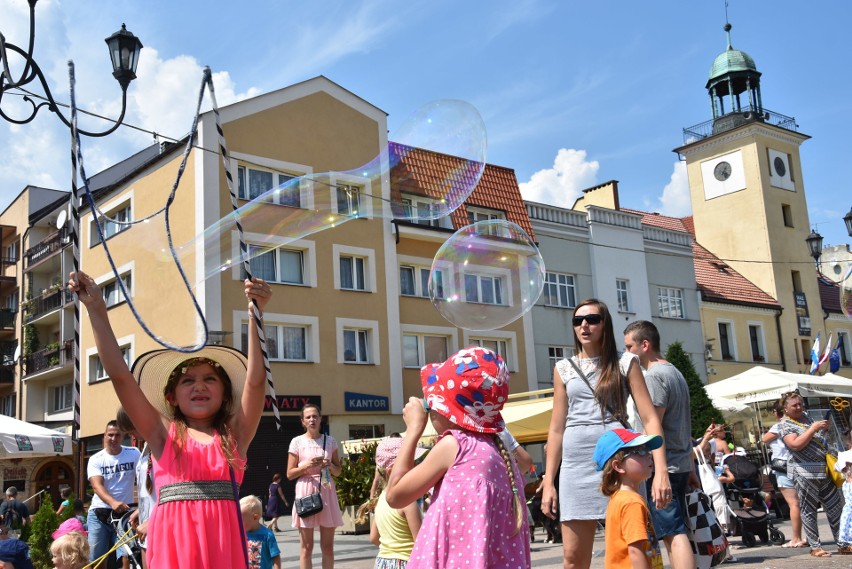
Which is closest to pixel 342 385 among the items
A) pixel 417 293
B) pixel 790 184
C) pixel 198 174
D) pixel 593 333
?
pixel 417 293

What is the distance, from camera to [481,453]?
151 inches

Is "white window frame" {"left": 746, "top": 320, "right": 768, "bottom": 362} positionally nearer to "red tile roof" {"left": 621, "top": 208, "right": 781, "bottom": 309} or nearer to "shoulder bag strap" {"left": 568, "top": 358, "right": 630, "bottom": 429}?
"red tile roof" {"left": 621, "top": 208, "right": 781, "bottom": 309}

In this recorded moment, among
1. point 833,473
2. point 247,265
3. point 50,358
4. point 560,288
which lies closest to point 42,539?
point 247,265

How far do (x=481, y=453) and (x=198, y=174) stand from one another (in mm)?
24556

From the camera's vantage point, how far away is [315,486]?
8.91 meters

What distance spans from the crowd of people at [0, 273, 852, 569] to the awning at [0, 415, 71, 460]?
8219 millimetres

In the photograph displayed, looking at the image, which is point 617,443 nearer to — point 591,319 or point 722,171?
point 591,319

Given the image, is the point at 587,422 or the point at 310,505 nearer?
the point at 587,422

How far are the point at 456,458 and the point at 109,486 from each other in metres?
5.80

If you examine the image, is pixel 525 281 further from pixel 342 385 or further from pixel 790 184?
pixel 790 184

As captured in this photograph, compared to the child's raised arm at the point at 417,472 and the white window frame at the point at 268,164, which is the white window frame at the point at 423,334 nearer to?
the white window frame at the point at 268,164

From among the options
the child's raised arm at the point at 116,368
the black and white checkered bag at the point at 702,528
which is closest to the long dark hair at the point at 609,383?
the black and white checkered bag at the point at 702,528

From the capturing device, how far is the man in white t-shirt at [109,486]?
27.7ft

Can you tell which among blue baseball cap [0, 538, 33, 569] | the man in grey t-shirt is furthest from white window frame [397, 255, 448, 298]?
the man in grey t-shirt
